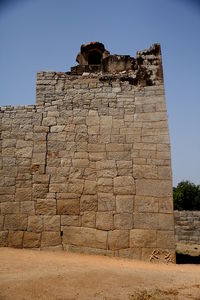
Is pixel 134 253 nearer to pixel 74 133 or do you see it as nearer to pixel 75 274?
pixel 75 274

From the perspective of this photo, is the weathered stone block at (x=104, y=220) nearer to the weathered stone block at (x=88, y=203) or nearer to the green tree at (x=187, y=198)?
the weathered stone block at (x=88, y=203)

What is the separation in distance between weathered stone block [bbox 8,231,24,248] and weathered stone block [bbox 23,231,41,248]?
98mm

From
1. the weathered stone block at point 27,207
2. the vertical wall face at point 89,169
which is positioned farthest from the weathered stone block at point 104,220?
the weathered stone block at point 27,207

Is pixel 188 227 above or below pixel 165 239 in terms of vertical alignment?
below

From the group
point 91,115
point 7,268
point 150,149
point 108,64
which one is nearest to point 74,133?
Result: point 91,115

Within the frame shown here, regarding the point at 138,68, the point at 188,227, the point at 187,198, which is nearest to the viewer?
the point at 138,68

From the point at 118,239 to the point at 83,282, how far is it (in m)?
2.30

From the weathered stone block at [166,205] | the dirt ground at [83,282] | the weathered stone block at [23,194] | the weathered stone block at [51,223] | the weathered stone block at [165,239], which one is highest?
the weathered stone block at [23,194]

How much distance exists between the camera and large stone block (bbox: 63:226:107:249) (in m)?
6.03

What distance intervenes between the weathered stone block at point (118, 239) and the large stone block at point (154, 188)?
3.28 feet

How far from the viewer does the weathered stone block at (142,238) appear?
5939 millimetres

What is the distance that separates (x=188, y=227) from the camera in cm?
1212

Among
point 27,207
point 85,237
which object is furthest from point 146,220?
point 27,207

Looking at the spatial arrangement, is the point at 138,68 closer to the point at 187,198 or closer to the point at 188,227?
the point at 188,227
